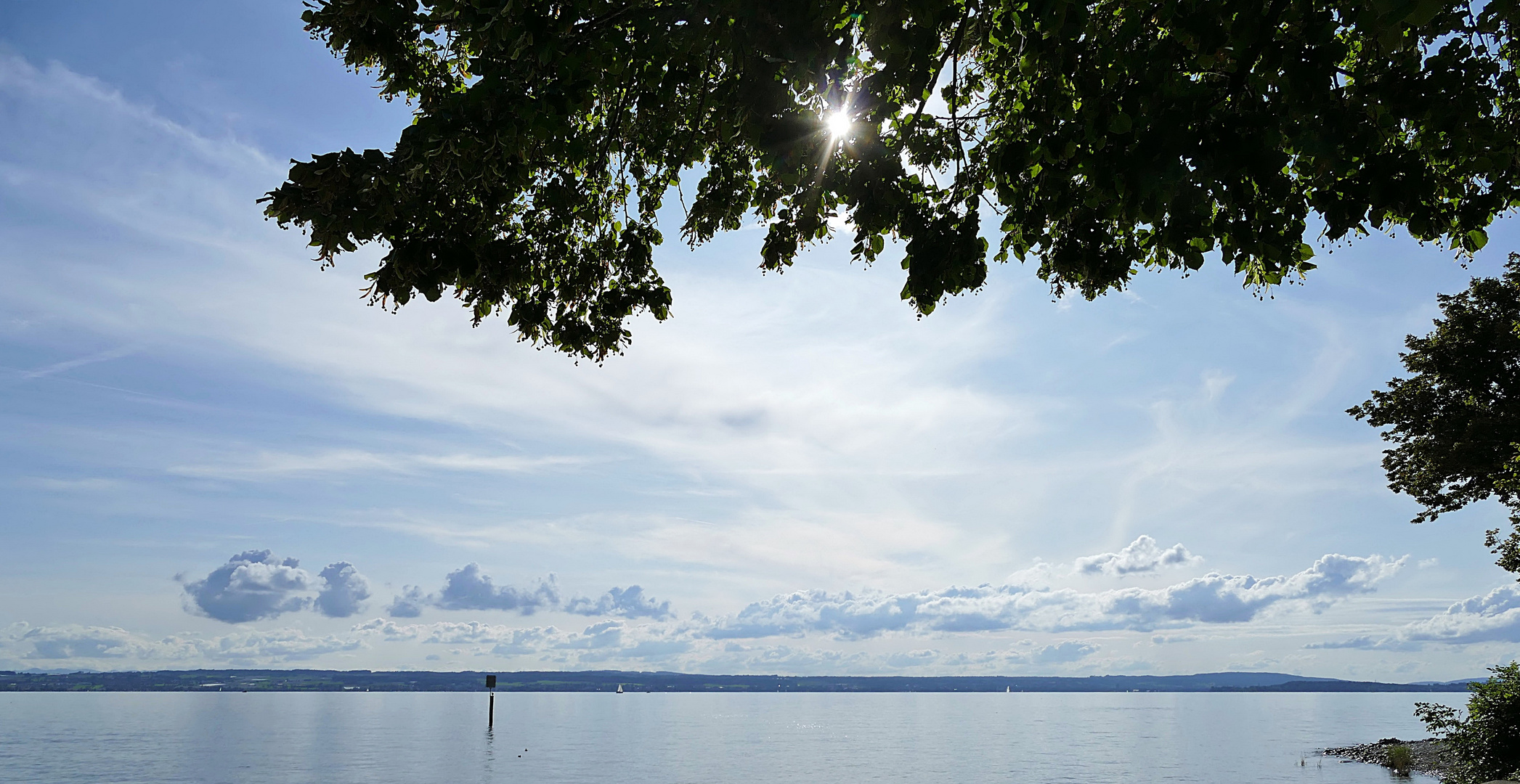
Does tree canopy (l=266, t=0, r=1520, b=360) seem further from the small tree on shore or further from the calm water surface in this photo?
the calm water surface

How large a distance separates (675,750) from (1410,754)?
58.4m

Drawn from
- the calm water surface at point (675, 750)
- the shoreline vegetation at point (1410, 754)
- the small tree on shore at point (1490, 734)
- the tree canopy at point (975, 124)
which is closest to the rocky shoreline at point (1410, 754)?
the shoreline vegetation at point (1410, 754)

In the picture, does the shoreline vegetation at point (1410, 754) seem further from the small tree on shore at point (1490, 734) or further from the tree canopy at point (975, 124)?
the tree canopy at point (975, 124)

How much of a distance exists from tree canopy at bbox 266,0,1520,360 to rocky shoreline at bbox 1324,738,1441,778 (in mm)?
59387

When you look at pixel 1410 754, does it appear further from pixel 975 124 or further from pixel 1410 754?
pixel 975 124

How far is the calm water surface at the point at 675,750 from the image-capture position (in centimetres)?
6450

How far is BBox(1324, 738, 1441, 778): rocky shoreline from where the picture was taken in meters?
57.4

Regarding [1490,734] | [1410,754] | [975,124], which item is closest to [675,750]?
[1410,754]

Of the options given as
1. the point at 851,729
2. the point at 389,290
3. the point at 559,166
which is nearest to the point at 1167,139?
the point at 389,290

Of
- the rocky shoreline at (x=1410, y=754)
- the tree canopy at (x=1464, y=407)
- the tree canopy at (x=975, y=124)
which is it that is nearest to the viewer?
the tree canopy at (x=975, y=124)

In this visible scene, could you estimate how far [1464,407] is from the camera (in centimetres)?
3067

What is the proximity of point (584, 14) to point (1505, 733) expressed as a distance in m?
35.2

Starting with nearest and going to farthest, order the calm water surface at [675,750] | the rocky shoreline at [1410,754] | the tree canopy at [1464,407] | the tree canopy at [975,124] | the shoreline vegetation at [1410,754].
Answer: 1. the tree canopy at [975,124]
2. the tree canopy at [1464,407]
3. the shoreline vegetation at [1410,754]
4. the rocky shoreline at [1410,754]
5. the calm water surface at [675,750]

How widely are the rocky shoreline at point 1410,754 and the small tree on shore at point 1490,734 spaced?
26881 mm
